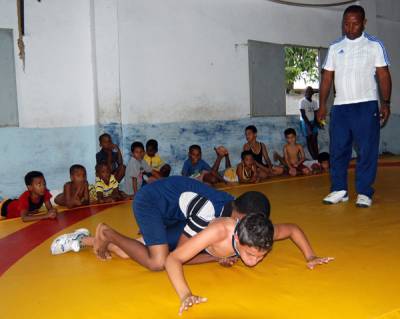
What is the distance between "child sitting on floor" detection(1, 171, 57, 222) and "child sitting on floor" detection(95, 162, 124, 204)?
2.72ft

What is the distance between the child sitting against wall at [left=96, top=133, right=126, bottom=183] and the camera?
6.08 meters

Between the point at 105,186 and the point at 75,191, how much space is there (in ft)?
1.30

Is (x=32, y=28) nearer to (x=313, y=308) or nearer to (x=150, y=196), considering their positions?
(x=150, y=196)

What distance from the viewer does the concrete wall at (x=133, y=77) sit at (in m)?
6.06

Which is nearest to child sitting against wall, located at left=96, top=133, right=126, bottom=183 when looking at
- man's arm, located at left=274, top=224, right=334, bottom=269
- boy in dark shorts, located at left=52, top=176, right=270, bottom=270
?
boy in dark shorts, located at left=52, top=176, right=270, bottom=270

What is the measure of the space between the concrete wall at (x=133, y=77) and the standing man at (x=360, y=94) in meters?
3.37

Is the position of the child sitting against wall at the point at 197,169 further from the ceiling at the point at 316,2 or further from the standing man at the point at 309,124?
the ceiling at the point at 316,2

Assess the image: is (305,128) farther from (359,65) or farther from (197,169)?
(359,65)

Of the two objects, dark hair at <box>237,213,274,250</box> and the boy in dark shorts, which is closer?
dark hair at <box>237,213,274,250</box>

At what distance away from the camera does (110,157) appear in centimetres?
611

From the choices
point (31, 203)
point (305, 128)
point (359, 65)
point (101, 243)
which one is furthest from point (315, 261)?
point (305, 128)

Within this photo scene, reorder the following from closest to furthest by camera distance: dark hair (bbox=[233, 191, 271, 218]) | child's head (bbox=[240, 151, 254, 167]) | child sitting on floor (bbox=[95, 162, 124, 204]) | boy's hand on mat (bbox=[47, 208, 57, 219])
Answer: dark hair (bbox=[233, 191, 271, 218]) → boy's hand on mat (bbox=[47, 208, 57, 219]) → child sitting on floor (bbox=[95, 162, 124, 204]) → child's head (bbox=[240, 151, 254, 167])

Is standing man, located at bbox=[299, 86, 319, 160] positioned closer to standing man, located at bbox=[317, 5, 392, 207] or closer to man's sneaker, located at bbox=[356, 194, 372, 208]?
standing man, located at bbox=[317, 5, 392, 207]

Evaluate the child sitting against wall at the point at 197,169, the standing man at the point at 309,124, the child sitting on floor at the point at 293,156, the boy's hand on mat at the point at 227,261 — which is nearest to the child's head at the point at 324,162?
the child sitting on floor at the point at 293,156
